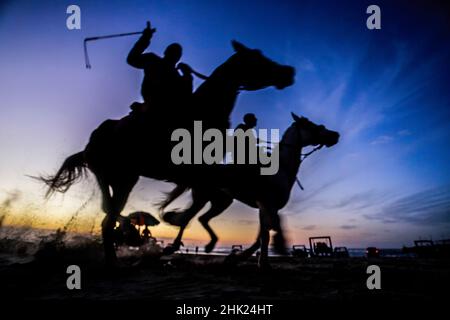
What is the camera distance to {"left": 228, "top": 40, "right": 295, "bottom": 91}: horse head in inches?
155

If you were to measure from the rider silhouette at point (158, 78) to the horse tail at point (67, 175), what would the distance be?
176cm

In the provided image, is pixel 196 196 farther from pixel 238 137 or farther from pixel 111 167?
pixel 111 167

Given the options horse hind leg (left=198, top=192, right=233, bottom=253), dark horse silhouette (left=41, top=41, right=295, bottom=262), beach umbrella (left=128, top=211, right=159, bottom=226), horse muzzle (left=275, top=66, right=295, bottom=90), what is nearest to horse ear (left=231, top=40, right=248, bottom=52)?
dark horse silhouette (left=41, top=41, right=295, bottom=262)

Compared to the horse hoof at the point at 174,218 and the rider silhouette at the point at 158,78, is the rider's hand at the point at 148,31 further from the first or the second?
the horse hoof at the point at 174,218

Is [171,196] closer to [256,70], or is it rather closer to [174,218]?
[174,218]

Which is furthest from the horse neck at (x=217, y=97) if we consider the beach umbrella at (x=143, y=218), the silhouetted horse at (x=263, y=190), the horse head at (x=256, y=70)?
the beach umbrella at (x=143, y=218)

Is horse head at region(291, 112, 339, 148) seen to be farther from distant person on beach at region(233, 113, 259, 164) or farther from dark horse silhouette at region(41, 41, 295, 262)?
dark horse silhouette at region(41, 41, 295, 262)

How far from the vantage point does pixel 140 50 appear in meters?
3.79
